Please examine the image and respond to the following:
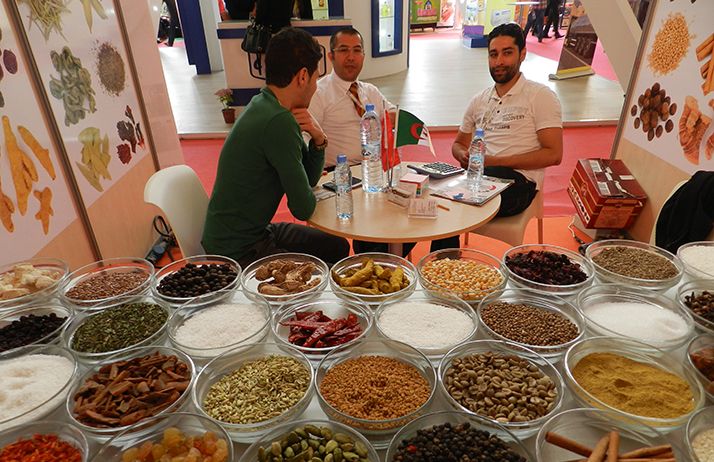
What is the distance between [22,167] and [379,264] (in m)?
2.01

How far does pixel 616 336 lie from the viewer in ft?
4.27

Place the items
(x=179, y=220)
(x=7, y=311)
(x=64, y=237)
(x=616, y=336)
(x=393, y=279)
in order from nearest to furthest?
1. (x=616, y=336)
2. (x=7, y=311)
3. (x=393, y=279)
4. (x=179, y=220)
5. (x=64, y=237)

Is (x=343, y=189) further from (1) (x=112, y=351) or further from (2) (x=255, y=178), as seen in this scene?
(1) (x=112, y=351)

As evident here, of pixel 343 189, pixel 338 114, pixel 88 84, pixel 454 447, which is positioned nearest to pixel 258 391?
pixel 454 447

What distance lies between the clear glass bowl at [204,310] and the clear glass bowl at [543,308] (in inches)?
27.2

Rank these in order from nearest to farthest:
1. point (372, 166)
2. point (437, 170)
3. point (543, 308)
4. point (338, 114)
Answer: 1. point (543, 308)
2. point (372, 166)
3. point (437, 170)
4. point (338, 114)

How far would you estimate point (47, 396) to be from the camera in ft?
3.90

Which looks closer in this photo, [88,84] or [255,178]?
[255,178]

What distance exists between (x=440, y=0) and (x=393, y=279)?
51.8 ft

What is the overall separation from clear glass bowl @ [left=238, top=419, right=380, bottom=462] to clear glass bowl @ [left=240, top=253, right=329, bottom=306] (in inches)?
21.1

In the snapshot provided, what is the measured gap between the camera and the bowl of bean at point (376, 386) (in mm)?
1082

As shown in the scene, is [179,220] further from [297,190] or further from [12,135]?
[12,135]

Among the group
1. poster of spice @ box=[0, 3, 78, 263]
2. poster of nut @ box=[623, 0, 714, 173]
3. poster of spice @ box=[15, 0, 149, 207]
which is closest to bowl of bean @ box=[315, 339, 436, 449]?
poster of spice @ box=[0, 3, 78, 263]

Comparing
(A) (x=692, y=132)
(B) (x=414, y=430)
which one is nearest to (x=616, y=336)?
(B) (x=414, y=430)
